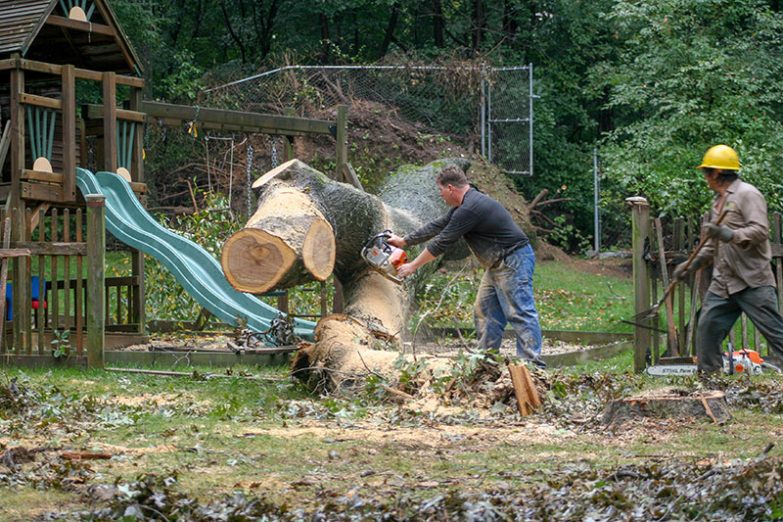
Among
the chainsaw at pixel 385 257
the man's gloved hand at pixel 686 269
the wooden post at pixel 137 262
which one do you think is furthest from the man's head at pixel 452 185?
the wooden post at pixel 137 262

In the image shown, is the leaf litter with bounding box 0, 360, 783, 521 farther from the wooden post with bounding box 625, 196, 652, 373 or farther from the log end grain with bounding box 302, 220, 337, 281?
the wooden post with bounding box 625, 196, 652, 373

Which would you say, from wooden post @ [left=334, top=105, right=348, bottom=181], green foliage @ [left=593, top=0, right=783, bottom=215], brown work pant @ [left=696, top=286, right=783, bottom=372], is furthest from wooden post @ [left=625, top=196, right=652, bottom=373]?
green foliage @ [left=593, top=0, right=783, bottom=215]

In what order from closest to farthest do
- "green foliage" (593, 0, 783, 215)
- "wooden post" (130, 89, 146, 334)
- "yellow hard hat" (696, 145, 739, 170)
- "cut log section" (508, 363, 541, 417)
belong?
"cut log section" (508, 363, 541, 417), "yellow hard hat" (696, 145, 739, 170), "wooden post" (130, 89, 146, 334), "green foliage" (593, 0, 783, 215)

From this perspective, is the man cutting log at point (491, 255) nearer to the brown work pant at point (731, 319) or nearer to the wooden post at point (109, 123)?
the brown work pant at point (731, 319)

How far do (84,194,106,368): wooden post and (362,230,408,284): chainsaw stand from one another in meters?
2.35

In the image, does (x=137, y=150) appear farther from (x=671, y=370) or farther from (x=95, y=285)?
(x=671, y=370)

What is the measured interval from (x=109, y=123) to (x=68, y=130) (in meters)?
0.73

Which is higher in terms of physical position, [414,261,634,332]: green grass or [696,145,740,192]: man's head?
[696,145,740,192]: man's head

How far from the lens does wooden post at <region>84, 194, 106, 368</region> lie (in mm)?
10555

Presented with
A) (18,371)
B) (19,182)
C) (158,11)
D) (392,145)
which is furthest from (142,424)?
(158,11)

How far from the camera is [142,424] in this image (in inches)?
298

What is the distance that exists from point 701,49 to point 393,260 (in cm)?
1296

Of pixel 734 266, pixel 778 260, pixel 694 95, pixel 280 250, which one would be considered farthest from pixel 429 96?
pixel 734 266

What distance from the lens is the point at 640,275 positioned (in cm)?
1042
